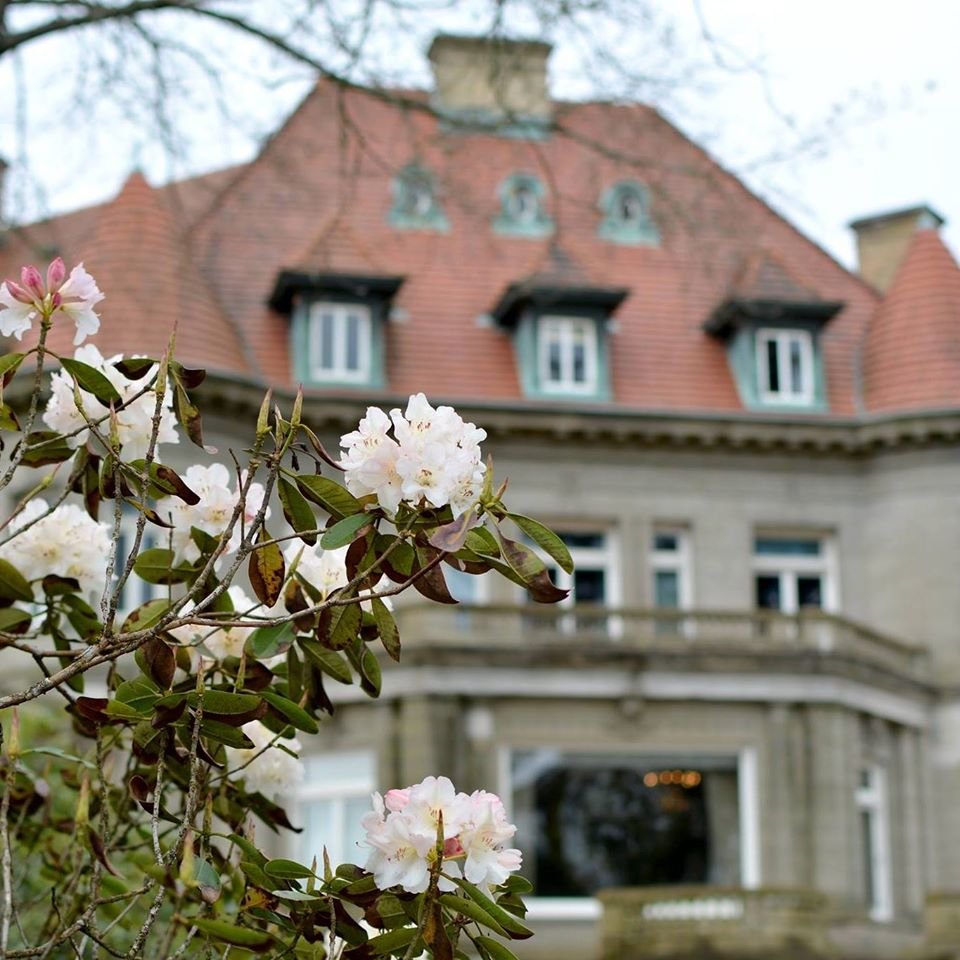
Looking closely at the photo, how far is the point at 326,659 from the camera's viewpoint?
14.5 ft

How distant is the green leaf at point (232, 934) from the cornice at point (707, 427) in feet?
74.9

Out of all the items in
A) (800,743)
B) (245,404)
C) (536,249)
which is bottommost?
(800,743)

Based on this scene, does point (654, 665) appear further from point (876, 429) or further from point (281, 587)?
point (281, 587)

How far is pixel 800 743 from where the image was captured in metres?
25.1

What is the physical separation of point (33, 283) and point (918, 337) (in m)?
25.7

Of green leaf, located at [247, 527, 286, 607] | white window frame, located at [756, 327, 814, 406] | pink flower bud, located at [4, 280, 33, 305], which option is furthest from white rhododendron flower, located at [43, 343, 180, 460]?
white window frame, located at [756, 327, 814, 406]

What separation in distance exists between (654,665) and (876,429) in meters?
5.18

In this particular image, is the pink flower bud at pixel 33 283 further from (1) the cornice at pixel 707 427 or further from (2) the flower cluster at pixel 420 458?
(1) the cornice at pixel 707 427

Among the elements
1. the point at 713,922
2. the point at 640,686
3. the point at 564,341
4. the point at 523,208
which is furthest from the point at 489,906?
the point at 523,208

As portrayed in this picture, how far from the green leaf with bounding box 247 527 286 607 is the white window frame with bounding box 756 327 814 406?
2435 centimetres

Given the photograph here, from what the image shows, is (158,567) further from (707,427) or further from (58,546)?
(707,427)

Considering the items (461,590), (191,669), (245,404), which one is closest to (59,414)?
(191,669)

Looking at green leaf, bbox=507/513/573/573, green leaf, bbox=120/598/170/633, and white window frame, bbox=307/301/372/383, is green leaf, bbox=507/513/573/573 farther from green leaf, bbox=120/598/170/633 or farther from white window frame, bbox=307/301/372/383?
white window frame, bbox=307/301/372/383

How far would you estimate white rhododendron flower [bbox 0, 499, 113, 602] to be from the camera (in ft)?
15.9
